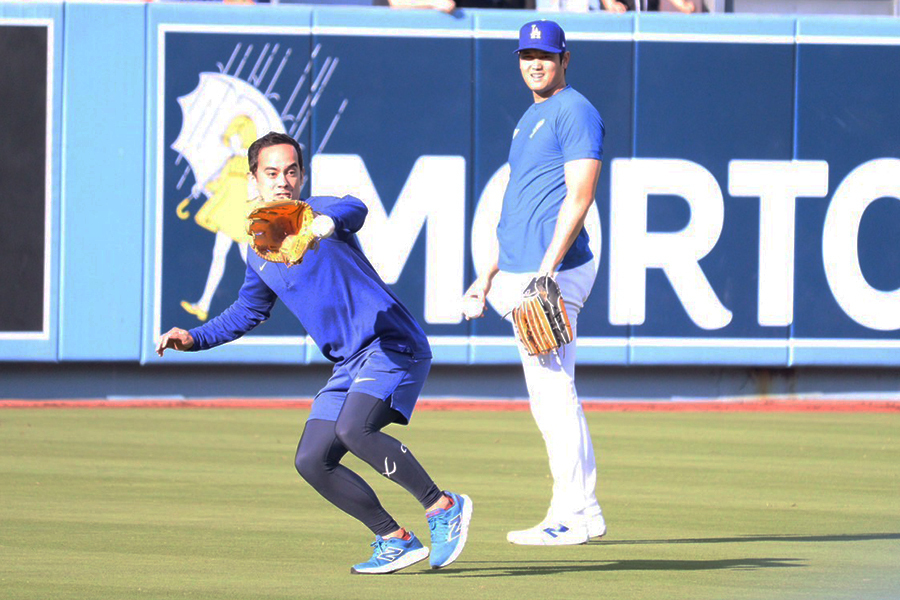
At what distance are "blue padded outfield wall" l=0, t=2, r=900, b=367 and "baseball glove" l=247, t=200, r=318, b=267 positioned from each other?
8123mm

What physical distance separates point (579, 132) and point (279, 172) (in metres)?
1.54

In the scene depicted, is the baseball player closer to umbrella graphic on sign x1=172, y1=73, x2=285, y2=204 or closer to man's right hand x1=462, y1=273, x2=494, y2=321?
man's right hand x1=462, y1=273, x2=494, y2=321

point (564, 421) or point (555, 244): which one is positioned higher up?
point (555, 244)

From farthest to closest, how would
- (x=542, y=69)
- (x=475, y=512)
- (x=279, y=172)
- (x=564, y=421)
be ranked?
(x=475, y=512)
(x=542, y=69)
(x=564, y=421)
(x=279, y=172)

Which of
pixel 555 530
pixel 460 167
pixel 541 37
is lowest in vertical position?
pixel 555 530

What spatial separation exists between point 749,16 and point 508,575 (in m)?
9.09

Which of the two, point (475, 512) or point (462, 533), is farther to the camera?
point (475, 512)

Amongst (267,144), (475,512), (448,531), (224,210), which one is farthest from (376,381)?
(224,210)

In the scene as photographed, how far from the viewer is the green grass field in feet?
17.2

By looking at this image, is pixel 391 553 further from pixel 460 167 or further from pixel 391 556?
pixel 460 167

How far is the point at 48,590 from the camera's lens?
4.97 metres

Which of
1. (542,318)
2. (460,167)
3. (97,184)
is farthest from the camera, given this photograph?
(460,167)

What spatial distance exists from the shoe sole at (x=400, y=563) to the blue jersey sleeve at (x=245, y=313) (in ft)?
3.29

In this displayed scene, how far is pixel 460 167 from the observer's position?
13.3 m
